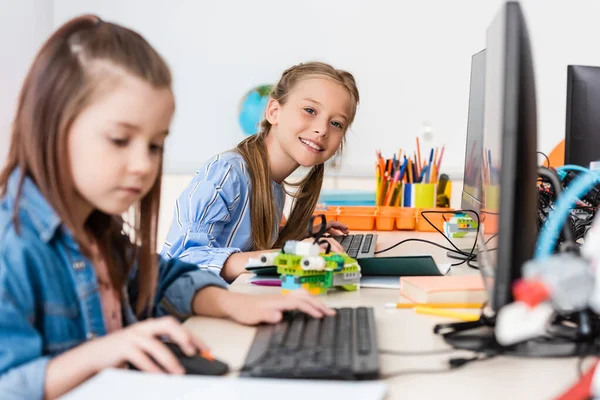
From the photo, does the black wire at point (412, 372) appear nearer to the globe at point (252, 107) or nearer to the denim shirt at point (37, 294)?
the denim shirt at point (37, 294)

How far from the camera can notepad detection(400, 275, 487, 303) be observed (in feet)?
3.31

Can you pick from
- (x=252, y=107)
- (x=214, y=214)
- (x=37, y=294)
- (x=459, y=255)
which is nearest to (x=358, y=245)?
(x=459, y=255)

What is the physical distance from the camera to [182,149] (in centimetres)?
317

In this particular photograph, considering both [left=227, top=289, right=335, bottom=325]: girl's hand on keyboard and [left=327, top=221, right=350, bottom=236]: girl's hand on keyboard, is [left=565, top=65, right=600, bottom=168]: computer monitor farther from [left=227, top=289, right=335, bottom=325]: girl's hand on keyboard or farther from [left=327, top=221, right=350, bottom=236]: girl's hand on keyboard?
[left=227, top=289, right=335, bottom=325]: girl's hand on keyboard

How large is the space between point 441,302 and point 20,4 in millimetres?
2644

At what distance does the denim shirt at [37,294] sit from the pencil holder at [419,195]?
1532 mm

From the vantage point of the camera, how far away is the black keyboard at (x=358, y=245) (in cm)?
145

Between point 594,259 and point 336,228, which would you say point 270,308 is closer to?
point 594,259

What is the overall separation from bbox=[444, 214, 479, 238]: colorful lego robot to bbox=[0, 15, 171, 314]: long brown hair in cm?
108

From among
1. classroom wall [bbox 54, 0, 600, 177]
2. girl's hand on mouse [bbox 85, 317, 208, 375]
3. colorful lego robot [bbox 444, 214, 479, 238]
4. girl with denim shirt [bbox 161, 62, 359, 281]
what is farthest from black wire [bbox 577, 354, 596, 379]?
classroom wall [bbox 54, 0, 600, 177]

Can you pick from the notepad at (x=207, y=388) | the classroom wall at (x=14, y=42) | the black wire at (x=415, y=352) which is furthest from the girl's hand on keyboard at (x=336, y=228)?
the classroom wall at (x=14, y=42)

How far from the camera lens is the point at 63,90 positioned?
78 cm

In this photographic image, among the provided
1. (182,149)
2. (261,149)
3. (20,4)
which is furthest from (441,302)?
(20,4)

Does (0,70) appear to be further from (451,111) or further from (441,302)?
(441,302)
